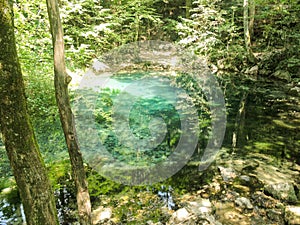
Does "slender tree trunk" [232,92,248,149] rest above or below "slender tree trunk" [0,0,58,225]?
below

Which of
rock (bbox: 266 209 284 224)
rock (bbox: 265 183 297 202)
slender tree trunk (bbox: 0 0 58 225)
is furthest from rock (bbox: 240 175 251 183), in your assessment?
slender tree trunk (bbox: 0 0 58 225)

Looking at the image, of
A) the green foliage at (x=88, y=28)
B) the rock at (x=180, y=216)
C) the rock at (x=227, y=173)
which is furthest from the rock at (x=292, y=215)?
the green foliage at (x=88, y=28)

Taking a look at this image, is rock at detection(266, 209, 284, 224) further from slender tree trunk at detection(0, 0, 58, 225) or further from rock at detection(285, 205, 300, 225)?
slender tree trunk at detection(0, 0, 58, 225)

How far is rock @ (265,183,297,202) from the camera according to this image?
3225 mm

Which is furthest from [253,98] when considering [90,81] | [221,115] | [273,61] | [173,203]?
[173,203]

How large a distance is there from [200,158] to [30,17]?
421 centimetres

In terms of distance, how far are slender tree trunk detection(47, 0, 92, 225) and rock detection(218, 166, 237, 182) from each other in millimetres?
2222

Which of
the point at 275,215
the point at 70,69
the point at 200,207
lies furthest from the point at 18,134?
the point at 70,69

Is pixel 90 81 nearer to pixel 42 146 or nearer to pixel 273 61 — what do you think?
pixel 42 146

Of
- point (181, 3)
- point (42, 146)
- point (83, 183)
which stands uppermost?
point (181, 3)

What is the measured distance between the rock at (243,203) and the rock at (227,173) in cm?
54

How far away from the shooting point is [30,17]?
4.97 m

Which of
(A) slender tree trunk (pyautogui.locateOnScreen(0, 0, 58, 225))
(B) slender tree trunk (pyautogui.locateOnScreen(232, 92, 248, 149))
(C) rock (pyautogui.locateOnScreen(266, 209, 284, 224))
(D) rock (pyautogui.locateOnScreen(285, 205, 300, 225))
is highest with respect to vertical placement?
(A) slender tree trunk (pyautogui.locateOnScreen(0, 0, 58, 225))

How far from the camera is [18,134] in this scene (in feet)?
5.15
